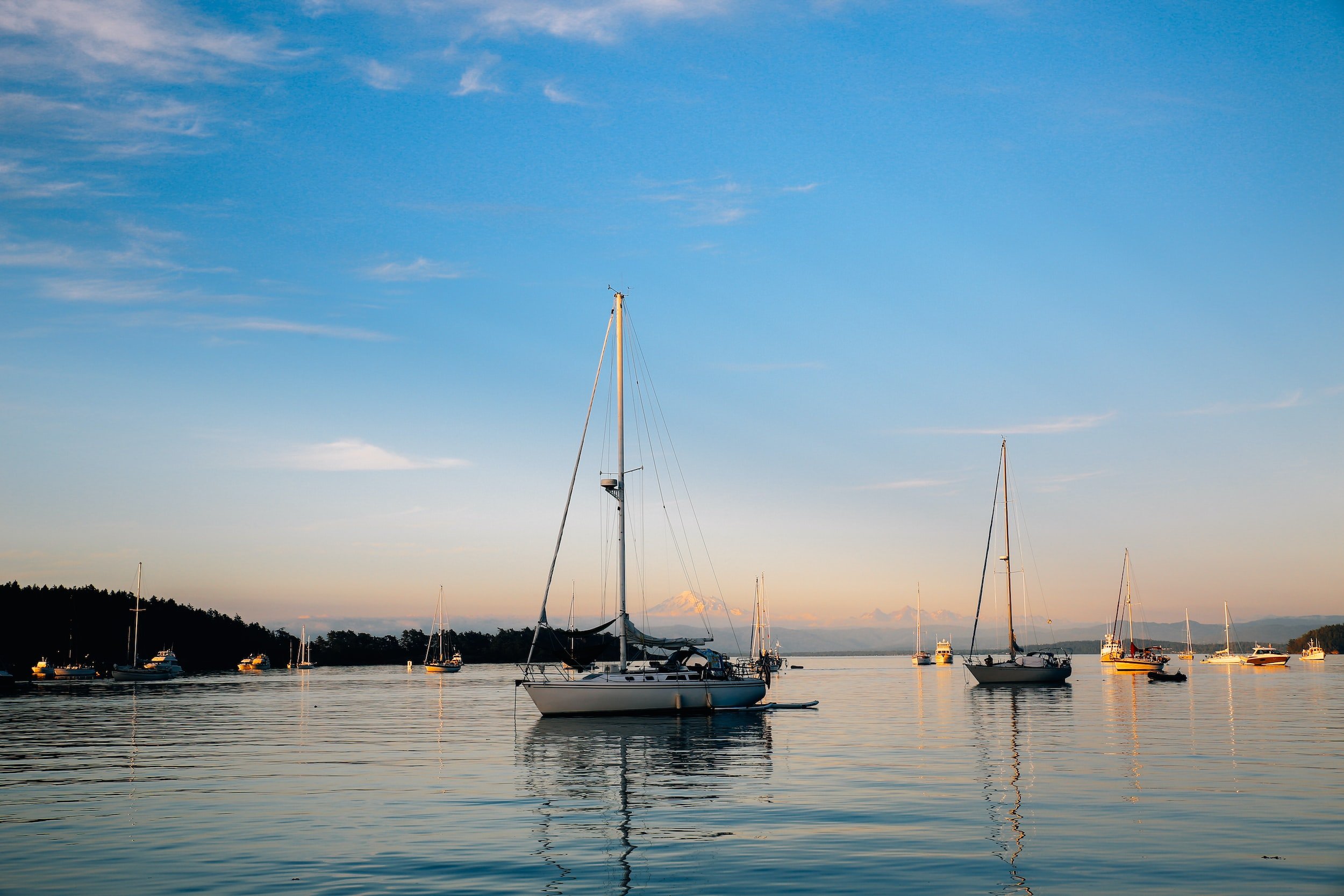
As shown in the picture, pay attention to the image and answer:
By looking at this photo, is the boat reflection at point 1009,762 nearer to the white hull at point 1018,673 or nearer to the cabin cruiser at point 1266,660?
the white hull at point 1018,673

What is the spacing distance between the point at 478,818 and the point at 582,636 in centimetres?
3094

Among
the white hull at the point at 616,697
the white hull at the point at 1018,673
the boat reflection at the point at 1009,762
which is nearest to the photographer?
the boat reflection at the point at 1009,762

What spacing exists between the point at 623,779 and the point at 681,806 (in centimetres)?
556

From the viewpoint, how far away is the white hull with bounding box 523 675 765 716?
52750mm

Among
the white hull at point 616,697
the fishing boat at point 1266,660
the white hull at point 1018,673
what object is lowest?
the fishing boat at point 1266,660

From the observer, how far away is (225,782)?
30.7 meters

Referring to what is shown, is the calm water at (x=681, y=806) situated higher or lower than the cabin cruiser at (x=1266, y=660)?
higher

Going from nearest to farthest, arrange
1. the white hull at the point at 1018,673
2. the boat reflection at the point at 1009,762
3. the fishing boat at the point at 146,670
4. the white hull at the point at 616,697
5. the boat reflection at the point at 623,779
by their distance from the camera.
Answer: the boat reflection at the point at 1009,762 → the boat reflection at the point at 623,779 → the white hull at the point at 616,697 → the white hull at the point at 1018,673 → the fishing boat at the point at 146,670

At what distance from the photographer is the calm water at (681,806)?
683 inches

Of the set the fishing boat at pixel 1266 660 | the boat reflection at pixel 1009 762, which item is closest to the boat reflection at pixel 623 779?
the boat reflection at pixel 1009 762

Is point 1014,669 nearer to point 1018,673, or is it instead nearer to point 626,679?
point 1018,673

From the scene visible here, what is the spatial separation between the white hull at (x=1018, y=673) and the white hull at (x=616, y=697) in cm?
4372

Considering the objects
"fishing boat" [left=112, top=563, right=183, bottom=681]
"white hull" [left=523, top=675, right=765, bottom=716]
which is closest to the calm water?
"white hull" [left=523, top=675, right=765, bottom=716]

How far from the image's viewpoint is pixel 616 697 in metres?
53.0
